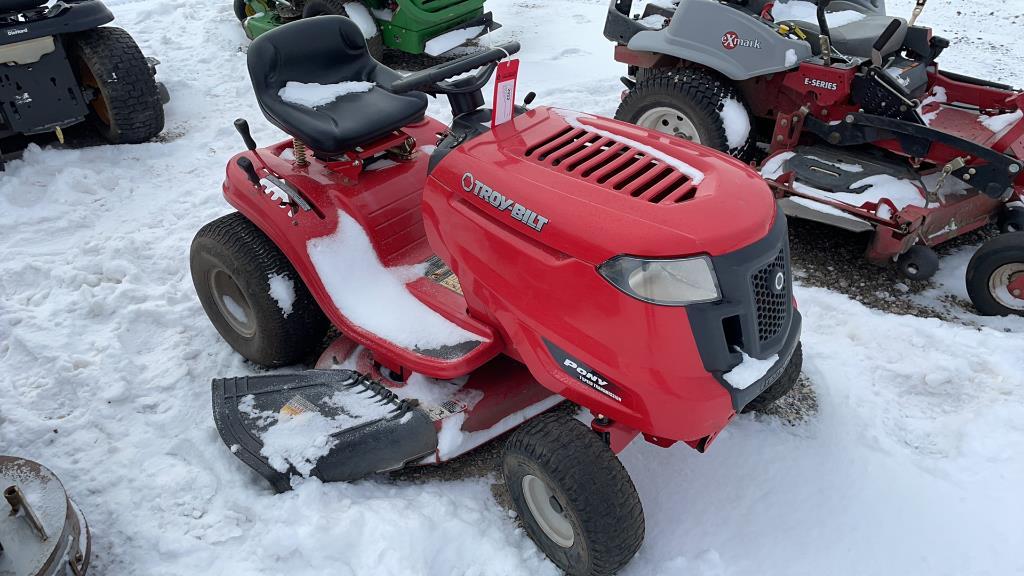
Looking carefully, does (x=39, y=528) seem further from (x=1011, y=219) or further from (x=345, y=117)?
(x=1011, y=219)

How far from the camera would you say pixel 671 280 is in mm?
1848

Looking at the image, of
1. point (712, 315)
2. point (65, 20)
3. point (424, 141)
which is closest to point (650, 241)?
point (712, 315)

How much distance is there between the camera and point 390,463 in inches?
94.0

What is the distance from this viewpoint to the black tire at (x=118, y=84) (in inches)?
185

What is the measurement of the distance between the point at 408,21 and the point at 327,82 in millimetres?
3305

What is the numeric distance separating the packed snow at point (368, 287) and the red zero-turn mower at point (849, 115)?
2089 mm

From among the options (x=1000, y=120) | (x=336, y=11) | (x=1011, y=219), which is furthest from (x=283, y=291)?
(x=336, y=11)

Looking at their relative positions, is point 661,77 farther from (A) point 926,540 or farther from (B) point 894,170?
(A) point 926,540

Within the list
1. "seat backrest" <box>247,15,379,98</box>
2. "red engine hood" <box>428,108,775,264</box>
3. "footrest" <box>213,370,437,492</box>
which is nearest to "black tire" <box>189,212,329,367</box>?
"footrest" <box>213,370,437,492</box>

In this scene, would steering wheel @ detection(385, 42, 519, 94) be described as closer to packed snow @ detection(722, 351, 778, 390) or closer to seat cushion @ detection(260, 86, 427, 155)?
seat cushion @ detection(260, 86, 427, 155)

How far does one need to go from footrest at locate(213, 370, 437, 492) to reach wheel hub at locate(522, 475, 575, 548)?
1.18 ft

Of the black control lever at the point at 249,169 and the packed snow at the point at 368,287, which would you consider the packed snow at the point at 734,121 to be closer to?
the packed snow at the point at 368,287

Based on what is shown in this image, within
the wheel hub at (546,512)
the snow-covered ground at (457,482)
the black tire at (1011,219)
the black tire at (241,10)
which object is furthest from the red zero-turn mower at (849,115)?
the black tire at (241,10)

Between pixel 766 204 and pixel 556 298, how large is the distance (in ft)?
2.00
